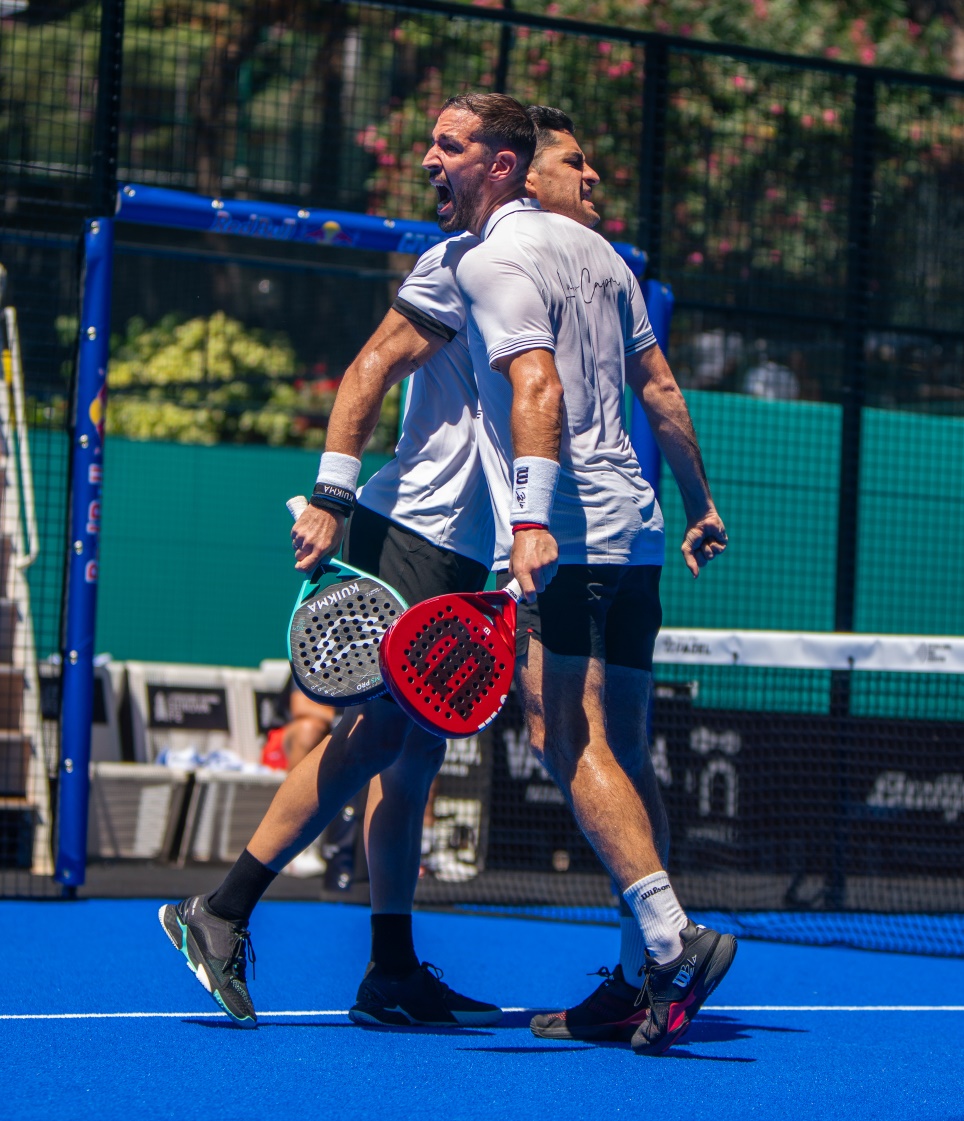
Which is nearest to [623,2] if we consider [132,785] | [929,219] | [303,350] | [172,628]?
[303,350]

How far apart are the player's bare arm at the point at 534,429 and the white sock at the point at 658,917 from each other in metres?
0.70

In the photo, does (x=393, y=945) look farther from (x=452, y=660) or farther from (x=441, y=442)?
(x=441, y=442)

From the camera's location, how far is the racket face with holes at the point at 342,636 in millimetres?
3674

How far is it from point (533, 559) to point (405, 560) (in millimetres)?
751

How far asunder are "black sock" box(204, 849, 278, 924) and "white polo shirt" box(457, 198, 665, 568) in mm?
979

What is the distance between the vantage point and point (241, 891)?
147 inches

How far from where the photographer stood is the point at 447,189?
12.9 feet

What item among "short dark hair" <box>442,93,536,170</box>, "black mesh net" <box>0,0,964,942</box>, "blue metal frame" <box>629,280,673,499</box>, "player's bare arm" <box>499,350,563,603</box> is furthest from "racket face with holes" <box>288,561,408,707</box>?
"black mesh net" <box>0,0,964,942</box>

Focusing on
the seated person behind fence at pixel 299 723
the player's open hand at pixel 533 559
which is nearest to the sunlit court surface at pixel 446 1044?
the player's open hand at pixel 533 559

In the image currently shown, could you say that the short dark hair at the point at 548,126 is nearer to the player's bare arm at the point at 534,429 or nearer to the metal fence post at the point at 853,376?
the player's bare arm at the point at 534,429

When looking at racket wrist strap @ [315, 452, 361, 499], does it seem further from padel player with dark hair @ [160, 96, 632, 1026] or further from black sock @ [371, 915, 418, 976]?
black sock @ [371, 915, 418, 976]

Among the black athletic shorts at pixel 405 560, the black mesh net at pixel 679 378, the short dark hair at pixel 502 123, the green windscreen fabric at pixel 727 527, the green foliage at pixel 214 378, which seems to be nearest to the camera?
the short dark hair at pixel 502 123

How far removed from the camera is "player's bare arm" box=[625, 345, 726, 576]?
3979 millimetres

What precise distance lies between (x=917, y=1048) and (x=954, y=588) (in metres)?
4.96
